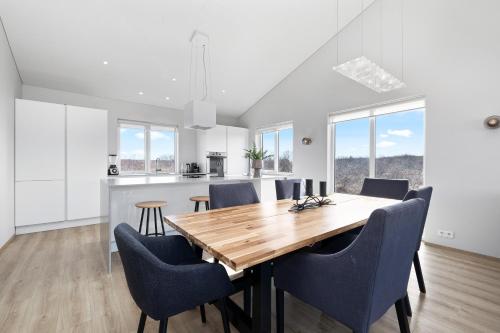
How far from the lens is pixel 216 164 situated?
4957 mm

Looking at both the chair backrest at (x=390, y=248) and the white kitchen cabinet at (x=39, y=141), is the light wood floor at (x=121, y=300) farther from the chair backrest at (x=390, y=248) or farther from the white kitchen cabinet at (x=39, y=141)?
the white kitchen cabinet at (x=39, y=141)

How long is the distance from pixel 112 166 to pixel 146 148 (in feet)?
2.92

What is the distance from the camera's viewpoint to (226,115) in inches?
261

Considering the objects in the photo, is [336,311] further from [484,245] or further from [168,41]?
[168,41]

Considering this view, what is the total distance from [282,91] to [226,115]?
1.90 metres

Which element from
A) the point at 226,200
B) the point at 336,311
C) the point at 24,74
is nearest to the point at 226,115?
the point at 24,74

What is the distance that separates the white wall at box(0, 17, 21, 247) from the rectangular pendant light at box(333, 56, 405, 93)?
13.3ft

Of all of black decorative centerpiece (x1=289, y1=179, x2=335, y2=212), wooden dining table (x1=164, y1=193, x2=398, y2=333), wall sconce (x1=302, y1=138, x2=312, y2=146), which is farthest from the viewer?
wall sconce (x1=302, y1=138, x2=312, y2=146)

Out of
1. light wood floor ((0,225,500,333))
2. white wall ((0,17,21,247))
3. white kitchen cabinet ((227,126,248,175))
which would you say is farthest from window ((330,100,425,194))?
white wall ((0,17,21,247))

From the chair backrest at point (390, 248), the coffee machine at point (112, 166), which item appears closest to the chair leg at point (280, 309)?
the chair backrest at point (390, 248)

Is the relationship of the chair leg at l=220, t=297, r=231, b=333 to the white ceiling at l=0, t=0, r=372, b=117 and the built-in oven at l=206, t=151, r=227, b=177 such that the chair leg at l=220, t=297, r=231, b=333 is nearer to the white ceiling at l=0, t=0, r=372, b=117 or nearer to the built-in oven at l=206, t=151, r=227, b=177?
the built-in oven at l=206, t=151, r=227, b=177

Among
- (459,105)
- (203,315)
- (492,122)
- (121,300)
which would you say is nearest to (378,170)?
(459,105)

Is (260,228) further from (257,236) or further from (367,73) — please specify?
(367,73)

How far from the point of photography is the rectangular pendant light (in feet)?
6.77
